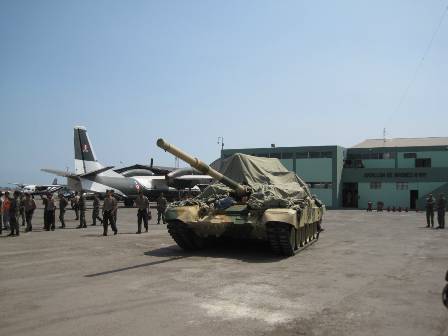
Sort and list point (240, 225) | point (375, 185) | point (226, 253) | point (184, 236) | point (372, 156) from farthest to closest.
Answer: point (372, 156) < point (375, 185) < point (226, 253) < point (184, 236) < point (240, 225)

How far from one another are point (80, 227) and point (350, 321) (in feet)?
53.7

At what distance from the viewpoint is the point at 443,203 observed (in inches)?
890

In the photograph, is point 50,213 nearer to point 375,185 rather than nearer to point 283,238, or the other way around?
point 283,238

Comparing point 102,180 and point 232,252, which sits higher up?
point 102,180

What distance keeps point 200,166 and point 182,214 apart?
141cm

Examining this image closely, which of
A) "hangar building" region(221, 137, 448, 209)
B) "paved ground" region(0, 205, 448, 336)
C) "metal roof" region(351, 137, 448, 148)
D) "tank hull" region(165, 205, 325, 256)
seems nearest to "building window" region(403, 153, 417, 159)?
"hangar building" region(221, 137, 448, 209)

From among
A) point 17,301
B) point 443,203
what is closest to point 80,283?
point 17,301

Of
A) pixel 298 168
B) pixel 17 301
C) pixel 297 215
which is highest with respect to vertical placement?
pixel 298 168

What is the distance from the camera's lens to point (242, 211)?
12453 millimetres

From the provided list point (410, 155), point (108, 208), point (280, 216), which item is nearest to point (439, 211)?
point (280, 216)

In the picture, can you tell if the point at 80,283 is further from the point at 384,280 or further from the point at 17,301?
the point at 384,280

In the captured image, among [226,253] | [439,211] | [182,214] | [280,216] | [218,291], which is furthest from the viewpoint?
[439,211]

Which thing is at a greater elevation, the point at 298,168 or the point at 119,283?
the point at 298,168

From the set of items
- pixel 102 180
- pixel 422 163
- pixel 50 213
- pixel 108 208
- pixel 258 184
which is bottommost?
pixel 50 213
